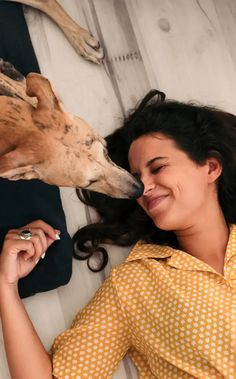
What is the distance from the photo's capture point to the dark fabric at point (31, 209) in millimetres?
1966

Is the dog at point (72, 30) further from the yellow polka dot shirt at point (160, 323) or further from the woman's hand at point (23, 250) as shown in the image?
the yellow polka dot shirt at point (160, 323)

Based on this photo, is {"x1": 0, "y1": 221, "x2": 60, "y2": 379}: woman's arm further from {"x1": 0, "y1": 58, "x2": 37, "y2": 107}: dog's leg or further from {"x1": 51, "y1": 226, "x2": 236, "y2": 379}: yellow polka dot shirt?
{"x1": 0, "y1": 58, "x2": 37, "y2": 107}: dog's leg

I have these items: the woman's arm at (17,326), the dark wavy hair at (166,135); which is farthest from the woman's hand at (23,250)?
the dark wavy hair at (166,135)

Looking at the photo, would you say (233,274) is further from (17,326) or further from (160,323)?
(17,326)

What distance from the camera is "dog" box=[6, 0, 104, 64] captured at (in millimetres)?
2297

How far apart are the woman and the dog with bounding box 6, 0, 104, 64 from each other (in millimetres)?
514

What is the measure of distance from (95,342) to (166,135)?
897 mm

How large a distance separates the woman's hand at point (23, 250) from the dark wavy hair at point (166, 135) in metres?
0.29

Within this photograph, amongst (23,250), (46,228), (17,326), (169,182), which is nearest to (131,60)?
(169,182)

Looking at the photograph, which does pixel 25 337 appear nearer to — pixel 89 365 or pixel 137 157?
pixel 89 365

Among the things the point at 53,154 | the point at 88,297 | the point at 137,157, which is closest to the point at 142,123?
the point at 137,157

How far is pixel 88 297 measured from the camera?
212 centimetres

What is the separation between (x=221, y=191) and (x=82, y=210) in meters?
0.67

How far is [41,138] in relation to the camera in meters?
1.48
